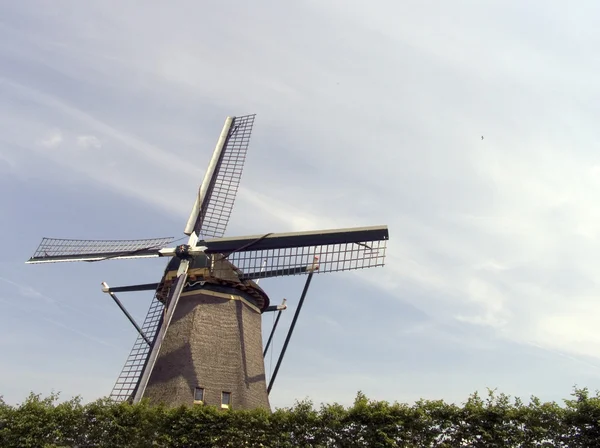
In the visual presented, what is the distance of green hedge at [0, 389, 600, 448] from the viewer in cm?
1786

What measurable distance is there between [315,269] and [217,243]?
16.5 feet

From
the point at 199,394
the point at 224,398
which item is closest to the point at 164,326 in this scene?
the point at 199,394

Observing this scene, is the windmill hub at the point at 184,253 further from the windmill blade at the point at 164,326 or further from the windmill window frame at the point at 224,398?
the windmill window frame at the point at 224,398

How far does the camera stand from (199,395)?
75.9 ft

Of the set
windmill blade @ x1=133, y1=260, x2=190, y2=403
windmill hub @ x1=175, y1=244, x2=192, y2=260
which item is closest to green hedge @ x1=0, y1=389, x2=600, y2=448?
windmill blade @ x1=133, y1=260, x2=190, y2=403

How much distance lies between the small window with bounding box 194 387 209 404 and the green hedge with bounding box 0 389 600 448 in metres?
2.38

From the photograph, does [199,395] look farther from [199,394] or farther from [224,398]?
[224,398]

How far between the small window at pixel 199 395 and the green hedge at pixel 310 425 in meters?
2.38

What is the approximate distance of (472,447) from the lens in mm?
18156

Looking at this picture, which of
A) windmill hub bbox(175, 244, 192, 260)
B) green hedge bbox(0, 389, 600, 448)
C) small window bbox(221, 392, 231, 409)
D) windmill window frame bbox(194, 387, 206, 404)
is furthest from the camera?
windmill hub bbox(175, 244, 192, 260)

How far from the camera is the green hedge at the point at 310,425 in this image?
703 inches

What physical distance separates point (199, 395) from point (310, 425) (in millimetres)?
5808

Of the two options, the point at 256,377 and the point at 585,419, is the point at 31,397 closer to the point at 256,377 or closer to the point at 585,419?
the point at 256,377

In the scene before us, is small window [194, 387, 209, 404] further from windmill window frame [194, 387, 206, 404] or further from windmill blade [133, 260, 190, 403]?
windmill blade [133, 260, 190, 403]
